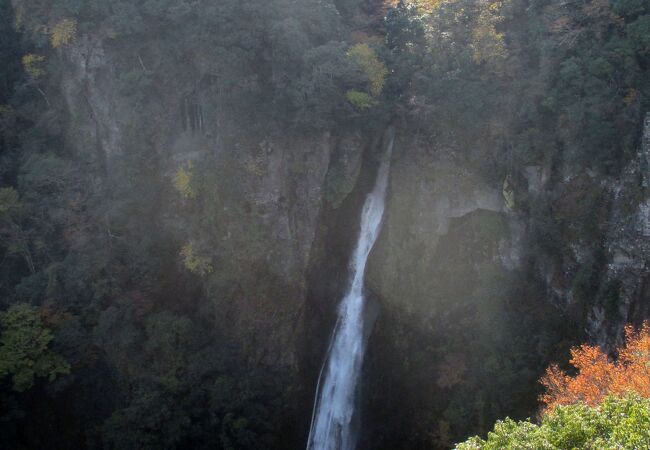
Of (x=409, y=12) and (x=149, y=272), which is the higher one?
(x=409, y=12)

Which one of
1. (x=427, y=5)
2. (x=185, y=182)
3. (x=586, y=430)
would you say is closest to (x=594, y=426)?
(x=586, y=430)

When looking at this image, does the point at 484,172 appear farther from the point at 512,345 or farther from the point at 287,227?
the point at 287,227

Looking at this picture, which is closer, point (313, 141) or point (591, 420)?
point (591, 420)

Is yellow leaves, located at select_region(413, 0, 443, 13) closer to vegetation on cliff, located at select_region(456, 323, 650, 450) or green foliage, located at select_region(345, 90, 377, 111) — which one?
green foliage, located at select_region(345, 90, 377, 111)

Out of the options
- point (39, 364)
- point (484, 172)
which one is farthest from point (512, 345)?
point (39, 364)

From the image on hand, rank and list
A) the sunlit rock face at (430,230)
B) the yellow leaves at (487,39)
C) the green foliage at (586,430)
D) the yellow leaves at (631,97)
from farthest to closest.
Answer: the sunlit rock face at (430,230), the yellow leaves at (487,39), the yellow leaves at (631,97), the green foliage at (586,430)

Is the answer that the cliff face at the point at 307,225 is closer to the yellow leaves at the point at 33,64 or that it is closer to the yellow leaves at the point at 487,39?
the yellow leaves at the point at 33,64

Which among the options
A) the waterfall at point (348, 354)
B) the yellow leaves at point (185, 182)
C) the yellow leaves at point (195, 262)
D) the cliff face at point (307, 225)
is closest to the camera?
the cliff face at point (307, 225)

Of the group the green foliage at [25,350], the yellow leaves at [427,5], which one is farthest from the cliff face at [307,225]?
the green foliage at [25,350]
